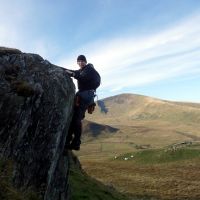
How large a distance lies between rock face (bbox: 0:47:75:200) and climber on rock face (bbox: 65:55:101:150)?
0.62m

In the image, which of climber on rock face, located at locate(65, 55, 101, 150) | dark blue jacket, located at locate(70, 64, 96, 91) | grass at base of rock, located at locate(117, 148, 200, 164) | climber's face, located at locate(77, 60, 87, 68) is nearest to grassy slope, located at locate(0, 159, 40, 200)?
climber on rock face, located at locate(65, 55, 101, 150)

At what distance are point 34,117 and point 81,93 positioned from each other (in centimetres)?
322

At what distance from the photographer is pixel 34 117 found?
16.4 meters

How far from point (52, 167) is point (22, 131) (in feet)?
7.48

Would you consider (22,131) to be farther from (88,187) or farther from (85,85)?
(88,187)

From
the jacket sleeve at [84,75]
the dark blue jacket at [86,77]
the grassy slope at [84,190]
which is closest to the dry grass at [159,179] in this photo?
the grassy slope at [84,190]

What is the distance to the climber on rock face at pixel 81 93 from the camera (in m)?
18.9

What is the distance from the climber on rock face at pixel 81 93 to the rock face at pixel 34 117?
616 millimetres

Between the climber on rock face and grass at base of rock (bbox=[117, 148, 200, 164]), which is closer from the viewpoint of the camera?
the climber on rock face

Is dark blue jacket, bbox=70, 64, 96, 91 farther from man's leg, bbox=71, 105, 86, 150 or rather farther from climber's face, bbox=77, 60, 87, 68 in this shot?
man's leg, bbox=71, 105, 86, 150

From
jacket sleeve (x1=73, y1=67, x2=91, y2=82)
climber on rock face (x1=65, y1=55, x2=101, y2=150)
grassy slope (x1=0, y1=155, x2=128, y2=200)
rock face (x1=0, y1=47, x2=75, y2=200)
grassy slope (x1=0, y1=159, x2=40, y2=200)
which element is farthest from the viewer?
climber on rock face (x1=65, y1=55, x2=101, y2=150)

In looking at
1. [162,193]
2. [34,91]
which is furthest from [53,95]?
[162,193]

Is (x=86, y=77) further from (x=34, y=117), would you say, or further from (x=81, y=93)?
(x=34, y=117)

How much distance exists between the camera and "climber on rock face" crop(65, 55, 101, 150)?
61.9 feet
